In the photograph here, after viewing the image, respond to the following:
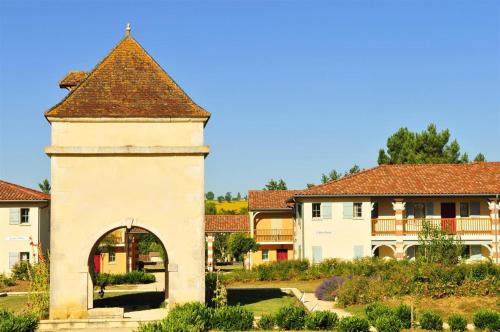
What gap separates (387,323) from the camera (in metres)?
18.7

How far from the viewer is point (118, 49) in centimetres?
2389

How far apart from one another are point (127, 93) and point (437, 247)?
1876cm

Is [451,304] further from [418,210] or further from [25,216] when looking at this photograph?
[25,216]

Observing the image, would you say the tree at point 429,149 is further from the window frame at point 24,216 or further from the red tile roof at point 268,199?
the window frame at point 24,216

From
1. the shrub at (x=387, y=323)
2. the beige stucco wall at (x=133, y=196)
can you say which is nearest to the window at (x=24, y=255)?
the beige stucco wall at (x=133, y=196)

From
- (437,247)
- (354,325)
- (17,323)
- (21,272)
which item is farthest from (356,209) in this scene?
(17,323)

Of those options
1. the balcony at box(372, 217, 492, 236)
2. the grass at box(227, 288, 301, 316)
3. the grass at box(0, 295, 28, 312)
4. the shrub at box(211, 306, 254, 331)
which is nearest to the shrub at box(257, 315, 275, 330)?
the shrub at box(211, 306, 254, 331)

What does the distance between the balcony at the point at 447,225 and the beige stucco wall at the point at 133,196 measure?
22.6 m

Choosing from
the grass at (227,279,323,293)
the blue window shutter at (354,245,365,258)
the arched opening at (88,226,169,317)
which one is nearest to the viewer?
the arched opening at (88,226,169,317)

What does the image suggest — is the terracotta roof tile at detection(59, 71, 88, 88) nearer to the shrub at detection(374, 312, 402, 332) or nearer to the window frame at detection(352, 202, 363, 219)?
the shrub at detection(374, 312, 402, 332)

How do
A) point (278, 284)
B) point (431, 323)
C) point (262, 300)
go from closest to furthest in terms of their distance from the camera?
point (431, 323) → point (262, 300) → point (278, 284)

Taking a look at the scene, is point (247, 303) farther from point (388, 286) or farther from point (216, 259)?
point (216, 259)

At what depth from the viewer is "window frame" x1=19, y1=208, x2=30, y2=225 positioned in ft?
145

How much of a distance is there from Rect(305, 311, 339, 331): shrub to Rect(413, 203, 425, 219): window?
25.0 meters
